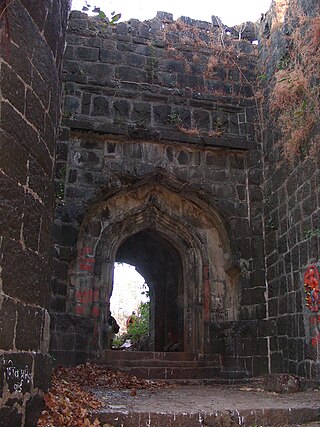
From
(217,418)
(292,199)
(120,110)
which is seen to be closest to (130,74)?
(120,110)

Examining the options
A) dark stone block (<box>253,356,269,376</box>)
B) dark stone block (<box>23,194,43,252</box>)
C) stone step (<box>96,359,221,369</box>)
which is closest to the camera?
dark stone block (<box>23,194,43,252</box>)

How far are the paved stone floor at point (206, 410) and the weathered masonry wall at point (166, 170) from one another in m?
2.55

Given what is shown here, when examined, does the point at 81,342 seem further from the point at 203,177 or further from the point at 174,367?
the point at 203,177

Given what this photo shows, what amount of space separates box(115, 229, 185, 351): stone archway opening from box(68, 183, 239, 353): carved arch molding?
7.50ft

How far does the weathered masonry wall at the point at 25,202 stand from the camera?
10.7 ft

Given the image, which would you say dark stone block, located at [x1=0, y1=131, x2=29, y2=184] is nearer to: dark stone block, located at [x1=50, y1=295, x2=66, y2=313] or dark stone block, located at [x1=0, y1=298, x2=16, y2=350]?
dark stone block, located at [x1=0, y1=298, x2=16, y2=350]

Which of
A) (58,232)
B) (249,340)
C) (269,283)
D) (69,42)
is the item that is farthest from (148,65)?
(249,340)

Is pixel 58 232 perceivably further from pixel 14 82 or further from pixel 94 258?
pixel 14 82

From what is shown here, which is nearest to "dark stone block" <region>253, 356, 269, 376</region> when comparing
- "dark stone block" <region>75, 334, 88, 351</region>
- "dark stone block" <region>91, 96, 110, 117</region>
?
"dark stone block" <region>75, 334, 88, 351</region>

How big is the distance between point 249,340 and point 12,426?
551 cm

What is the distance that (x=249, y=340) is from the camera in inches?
320

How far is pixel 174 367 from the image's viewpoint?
7879mm

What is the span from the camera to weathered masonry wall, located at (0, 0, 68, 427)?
10.7 feet

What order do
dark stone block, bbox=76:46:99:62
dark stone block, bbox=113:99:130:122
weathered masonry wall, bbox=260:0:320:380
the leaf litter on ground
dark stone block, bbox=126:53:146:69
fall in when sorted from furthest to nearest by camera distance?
1. dark stone block, bbox=126:53:146:69
2. dark stone block, bbox=76:46:99:62
3. dark stone block, bbox=113:99:130:122
4. weathered masonry wall, bbox=260:0:320:380
5. the leaf litter on ground
